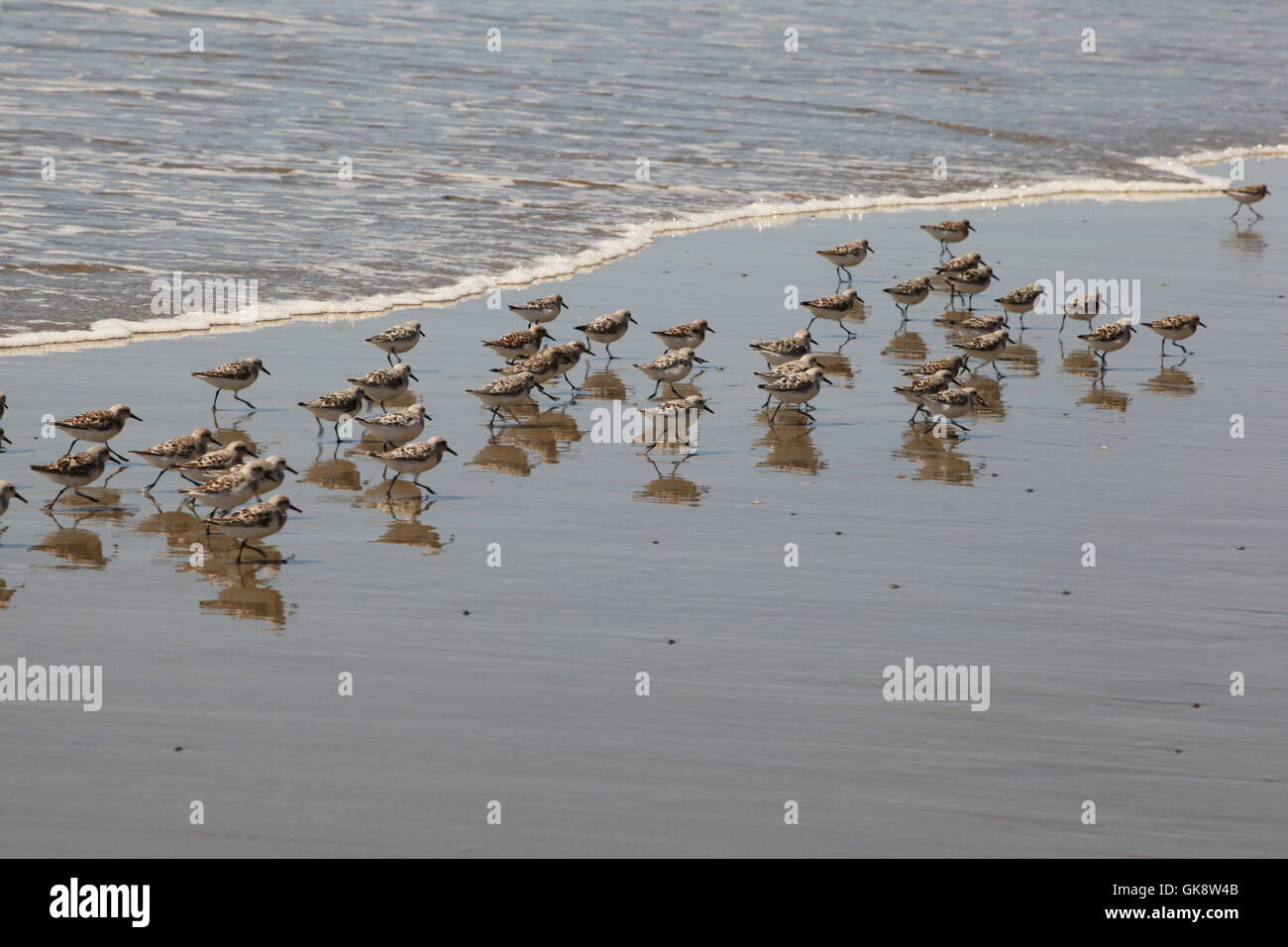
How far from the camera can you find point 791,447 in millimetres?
12625

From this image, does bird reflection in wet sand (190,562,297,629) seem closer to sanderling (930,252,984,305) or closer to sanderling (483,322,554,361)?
sanderling (483,322,554,361)

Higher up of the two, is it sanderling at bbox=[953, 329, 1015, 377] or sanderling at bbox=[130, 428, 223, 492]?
sanderling at bbox=[953, 329, 1015, 377]

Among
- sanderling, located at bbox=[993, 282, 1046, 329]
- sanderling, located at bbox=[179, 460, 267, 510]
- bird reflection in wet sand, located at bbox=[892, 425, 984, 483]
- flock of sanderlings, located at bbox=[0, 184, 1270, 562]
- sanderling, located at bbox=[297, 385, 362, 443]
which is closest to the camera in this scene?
sanderling, located at bbox=[179, 460, 267, 510]

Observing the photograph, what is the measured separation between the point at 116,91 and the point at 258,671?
23.8m

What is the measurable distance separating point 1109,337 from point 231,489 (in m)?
8.83

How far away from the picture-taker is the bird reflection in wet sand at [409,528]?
10.1m

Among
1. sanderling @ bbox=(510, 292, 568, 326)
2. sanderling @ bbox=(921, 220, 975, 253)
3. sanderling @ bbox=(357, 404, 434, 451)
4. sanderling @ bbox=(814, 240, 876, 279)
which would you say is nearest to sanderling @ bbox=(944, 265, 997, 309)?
sanderling @ bbox=(814, 240, 876, 279)

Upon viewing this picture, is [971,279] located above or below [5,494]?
above

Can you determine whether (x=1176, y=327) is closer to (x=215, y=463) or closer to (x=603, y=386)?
(x=603, y=386)

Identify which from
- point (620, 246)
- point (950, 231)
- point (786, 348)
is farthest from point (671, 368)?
point (950, 231)

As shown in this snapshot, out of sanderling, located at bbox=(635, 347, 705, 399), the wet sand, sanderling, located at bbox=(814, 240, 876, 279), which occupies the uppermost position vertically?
sanderling, located at bbox=(814, 240, 876, 279)

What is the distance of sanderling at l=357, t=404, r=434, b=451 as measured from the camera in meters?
12.0

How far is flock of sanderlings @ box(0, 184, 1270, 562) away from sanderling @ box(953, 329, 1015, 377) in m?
0.01
